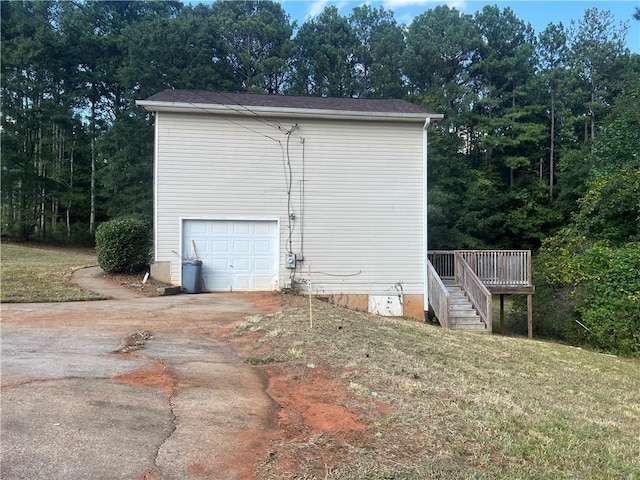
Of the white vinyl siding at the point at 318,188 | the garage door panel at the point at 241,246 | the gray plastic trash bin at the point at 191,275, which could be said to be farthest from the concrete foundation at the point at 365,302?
the gray plastic trash bin at the point at 191,275

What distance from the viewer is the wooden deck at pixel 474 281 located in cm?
1213

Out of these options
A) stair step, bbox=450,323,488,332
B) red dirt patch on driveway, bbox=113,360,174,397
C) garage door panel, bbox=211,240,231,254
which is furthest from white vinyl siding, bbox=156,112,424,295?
red dirt patch on driveway, bbox=113,360,174,397

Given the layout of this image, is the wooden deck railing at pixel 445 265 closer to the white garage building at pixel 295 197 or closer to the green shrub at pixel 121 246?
the white garage building at pixel 295 197

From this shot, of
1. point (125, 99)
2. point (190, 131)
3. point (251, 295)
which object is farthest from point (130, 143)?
point (251, 295)

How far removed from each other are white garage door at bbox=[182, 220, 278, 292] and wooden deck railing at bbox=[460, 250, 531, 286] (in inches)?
223

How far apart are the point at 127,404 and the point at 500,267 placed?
40.5 feet

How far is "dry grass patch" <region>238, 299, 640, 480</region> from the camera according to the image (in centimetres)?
322

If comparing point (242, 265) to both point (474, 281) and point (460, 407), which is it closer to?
point (474, 281)

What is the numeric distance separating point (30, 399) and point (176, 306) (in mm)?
6055

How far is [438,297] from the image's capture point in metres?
12.6

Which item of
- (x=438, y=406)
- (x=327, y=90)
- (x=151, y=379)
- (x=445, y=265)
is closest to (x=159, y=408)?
(x=151, y=379)

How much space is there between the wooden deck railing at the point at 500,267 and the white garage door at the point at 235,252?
567 centimetres

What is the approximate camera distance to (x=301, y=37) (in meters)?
37.5

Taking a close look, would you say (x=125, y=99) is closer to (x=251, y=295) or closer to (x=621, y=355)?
(x=251, y=295)
